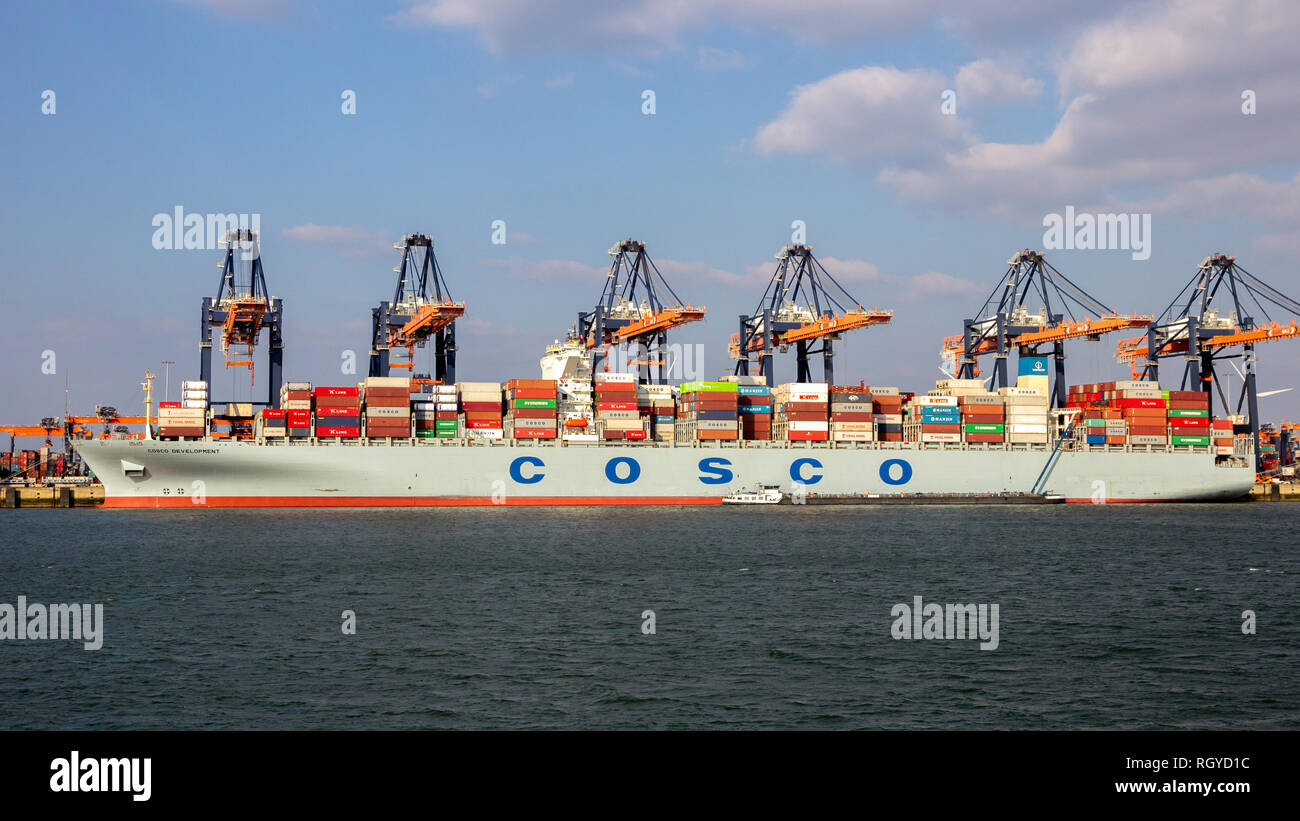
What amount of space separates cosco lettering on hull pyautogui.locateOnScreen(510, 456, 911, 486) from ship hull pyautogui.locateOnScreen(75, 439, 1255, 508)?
0.25 ft

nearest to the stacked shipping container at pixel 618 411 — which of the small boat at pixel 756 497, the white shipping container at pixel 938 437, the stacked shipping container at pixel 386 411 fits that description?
the small boat at pixel 756 497

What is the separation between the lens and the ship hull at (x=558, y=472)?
69188 mm

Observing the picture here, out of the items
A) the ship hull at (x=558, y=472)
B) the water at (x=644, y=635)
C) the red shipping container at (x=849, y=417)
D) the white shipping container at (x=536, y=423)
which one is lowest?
the water at (x=644, y=635)

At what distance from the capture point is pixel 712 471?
75.5 m

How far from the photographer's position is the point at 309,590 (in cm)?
3469

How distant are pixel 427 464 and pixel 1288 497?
9397 cm

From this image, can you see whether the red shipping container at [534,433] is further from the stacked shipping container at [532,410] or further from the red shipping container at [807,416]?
the red shipping container at [807,416]

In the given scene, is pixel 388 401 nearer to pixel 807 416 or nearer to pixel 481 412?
pixel 481 412

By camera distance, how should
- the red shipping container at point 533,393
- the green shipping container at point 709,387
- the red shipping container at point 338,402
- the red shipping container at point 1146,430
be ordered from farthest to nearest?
1. the red shipping container at point 1146,430
2. the green shipping container at point 709,387
3. the red shipping container at point 533,393
4. the red shipping container at point 338,402

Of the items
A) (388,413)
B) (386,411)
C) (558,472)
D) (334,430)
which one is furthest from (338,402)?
(558,472)

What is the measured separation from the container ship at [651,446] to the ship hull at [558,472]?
108 millimetres

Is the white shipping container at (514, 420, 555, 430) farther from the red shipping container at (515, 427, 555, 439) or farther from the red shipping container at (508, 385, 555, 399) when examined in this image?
the red shipping container at (508, 385, 555, 399)

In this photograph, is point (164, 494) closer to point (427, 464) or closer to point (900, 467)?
point (427, 464)
